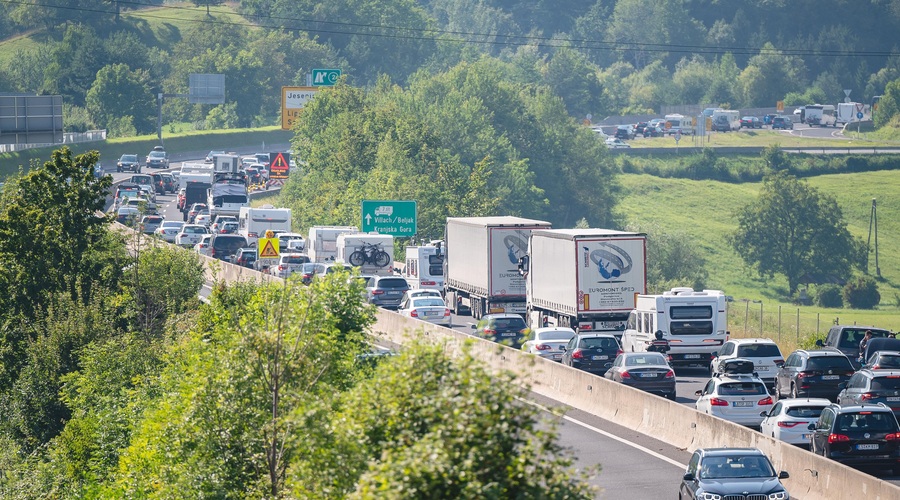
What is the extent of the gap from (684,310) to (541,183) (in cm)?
10762

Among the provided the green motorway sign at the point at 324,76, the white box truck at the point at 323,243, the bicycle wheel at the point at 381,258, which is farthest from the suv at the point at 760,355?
the green motorway sign at the point at 324,76

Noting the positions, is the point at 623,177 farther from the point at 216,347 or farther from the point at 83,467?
the point at 216,347

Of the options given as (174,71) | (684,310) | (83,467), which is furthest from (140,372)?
(174,71)

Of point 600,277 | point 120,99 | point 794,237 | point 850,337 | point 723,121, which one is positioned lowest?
point 794,237

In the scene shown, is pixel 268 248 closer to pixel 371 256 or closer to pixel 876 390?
pixel 371 256

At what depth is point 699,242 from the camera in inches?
5148

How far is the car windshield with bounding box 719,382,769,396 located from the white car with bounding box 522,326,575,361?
439 inches

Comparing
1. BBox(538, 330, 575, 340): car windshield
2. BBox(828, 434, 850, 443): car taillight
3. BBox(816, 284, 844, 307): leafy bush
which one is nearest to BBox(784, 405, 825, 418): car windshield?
BBox(828, 434, 850, 443): car taillight

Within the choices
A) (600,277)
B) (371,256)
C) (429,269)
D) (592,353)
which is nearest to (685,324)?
(592,353)

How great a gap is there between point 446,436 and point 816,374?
22748 mm

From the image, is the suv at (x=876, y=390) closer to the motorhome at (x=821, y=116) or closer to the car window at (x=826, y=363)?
the car window at (x=826, y=363)

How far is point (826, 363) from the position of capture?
32.7 m

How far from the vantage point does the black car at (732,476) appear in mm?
21016

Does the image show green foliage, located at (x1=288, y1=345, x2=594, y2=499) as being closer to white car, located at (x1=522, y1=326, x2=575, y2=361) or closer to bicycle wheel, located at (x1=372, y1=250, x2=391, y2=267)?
white car, located at (x1=522, y1=326, x2=575, y2=361)
